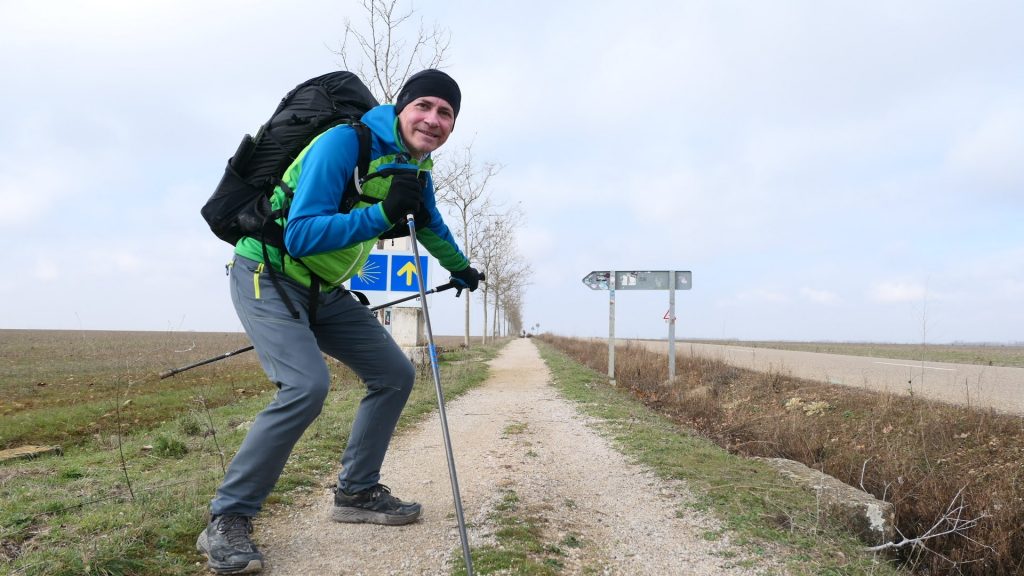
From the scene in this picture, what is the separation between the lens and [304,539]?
2.91 meters

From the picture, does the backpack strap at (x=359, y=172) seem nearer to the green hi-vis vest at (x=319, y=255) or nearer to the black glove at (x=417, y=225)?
the green hi-vis vest at (x=319, y=255)

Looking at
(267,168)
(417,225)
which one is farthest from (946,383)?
(267,168)

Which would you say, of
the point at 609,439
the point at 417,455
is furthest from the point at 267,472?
the point at 609,439

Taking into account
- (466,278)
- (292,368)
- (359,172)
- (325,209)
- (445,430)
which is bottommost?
(445,430)

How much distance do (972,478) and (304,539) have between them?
207 inches

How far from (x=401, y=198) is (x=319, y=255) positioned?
50cm

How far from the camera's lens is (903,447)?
5.62 meters

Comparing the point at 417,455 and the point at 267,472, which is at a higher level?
the point at 267,472

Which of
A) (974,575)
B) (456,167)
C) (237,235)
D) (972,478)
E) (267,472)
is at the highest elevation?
(456,167)

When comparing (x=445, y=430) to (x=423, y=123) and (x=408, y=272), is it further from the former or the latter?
(x=408, y=272)

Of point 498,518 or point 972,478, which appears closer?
point 498,518

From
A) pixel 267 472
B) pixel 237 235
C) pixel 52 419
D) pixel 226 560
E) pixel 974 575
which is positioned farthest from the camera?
pixel 52 419

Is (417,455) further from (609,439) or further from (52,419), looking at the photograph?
(52,419)

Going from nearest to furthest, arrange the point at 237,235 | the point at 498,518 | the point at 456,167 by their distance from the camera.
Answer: the point at 237,235, the point at 498,518, the point at 456,167
